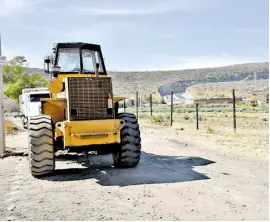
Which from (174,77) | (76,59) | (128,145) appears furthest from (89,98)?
(174,77)

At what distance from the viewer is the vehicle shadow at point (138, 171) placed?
28.4 ft

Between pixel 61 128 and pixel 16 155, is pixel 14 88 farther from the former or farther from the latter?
pixel 61 128

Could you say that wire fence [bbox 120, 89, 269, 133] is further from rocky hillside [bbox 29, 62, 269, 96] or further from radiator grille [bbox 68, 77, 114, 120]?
rocky hillside [bbox 29, 62, 269, 96]

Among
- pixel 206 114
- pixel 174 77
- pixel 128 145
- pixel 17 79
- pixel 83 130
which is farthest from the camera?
pixel 174 77

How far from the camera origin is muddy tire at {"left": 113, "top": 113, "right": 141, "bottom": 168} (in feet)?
31.9

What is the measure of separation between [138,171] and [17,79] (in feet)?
163

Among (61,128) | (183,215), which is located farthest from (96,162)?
(183,215)

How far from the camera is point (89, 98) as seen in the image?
9.38 m

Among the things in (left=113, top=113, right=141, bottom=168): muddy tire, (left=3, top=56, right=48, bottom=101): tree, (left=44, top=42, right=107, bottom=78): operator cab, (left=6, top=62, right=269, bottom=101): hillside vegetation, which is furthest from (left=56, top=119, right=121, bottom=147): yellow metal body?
(left=6, top=62, right=269, bottom=101): hillside vegetation

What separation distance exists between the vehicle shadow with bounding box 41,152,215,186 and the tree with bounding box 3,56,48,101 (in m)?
44.5

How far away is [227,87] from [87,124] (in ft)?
316

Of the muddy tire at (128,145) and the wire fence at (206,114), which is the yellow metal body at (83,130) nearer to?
the muddy tire at (128,145)

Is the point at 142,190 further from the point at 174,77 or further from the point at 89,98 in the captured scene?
the point at 174,77

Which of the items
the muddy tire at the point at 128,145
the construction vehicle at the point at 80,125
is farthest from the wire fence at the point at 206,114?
the construction vehicle at the point at 80,125
